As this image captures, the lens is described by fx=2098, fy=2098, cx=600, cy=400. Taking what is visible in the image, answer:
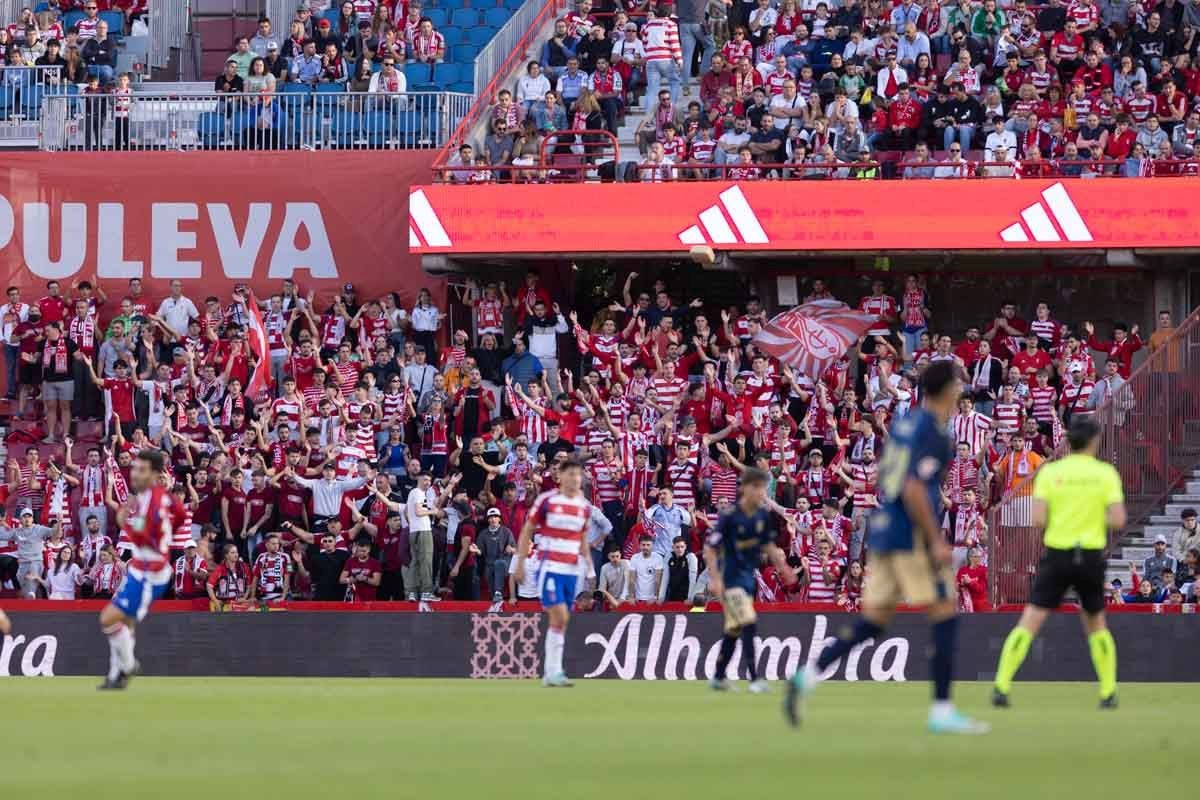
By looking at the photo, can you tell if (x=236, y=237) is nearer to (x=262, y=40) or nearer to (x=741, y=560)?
(x=262, y=40)

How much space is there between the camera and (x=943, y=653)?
11344mm

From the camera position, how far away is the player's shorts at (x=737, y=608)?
18.0 meters

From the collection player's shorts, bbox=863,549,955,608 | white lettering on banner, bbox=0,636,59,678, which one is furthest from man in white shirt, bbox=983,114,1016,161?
player's shorts, bbox=863,549,955,608

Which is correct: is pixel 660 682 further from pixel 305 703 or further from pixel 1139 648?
pixel 305 703

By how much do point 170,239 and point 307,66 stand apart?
3.65 metres

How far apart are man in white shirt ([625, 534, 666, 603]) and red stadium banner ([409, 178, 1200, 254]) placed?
6.29 m

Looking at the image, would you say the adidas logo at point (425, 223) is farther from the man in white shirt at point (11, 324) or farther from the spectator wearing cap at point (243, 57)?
the man in white shirt at point (11, 324)

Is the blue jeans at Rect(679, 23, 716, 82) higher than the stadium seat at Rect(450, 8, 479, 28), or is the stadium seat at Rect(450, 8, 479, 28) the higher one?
the stadium seat at Rect(450, 8, 479, 28)

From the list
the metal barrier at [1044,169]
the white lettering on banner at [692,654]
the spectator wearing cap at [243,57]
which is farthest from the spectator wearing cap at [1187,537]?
the spectator wearing cap at [243,57]

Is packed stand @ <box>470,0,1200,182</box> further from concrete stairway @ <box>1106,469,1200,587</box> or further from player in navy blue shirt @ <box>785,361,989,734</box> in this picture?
player in navy blue shirt @ <box>785,361,989,734</box>

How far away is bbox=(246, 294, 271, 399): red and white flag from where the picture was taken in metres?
31.1

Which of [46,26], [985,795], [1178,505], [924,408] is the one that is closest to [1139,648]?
[1178,505]

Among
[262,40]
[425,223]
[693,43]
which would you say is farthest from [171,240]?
[693,43]

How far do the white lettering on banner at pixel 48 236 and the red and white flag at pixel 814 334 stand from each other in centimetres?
1182
